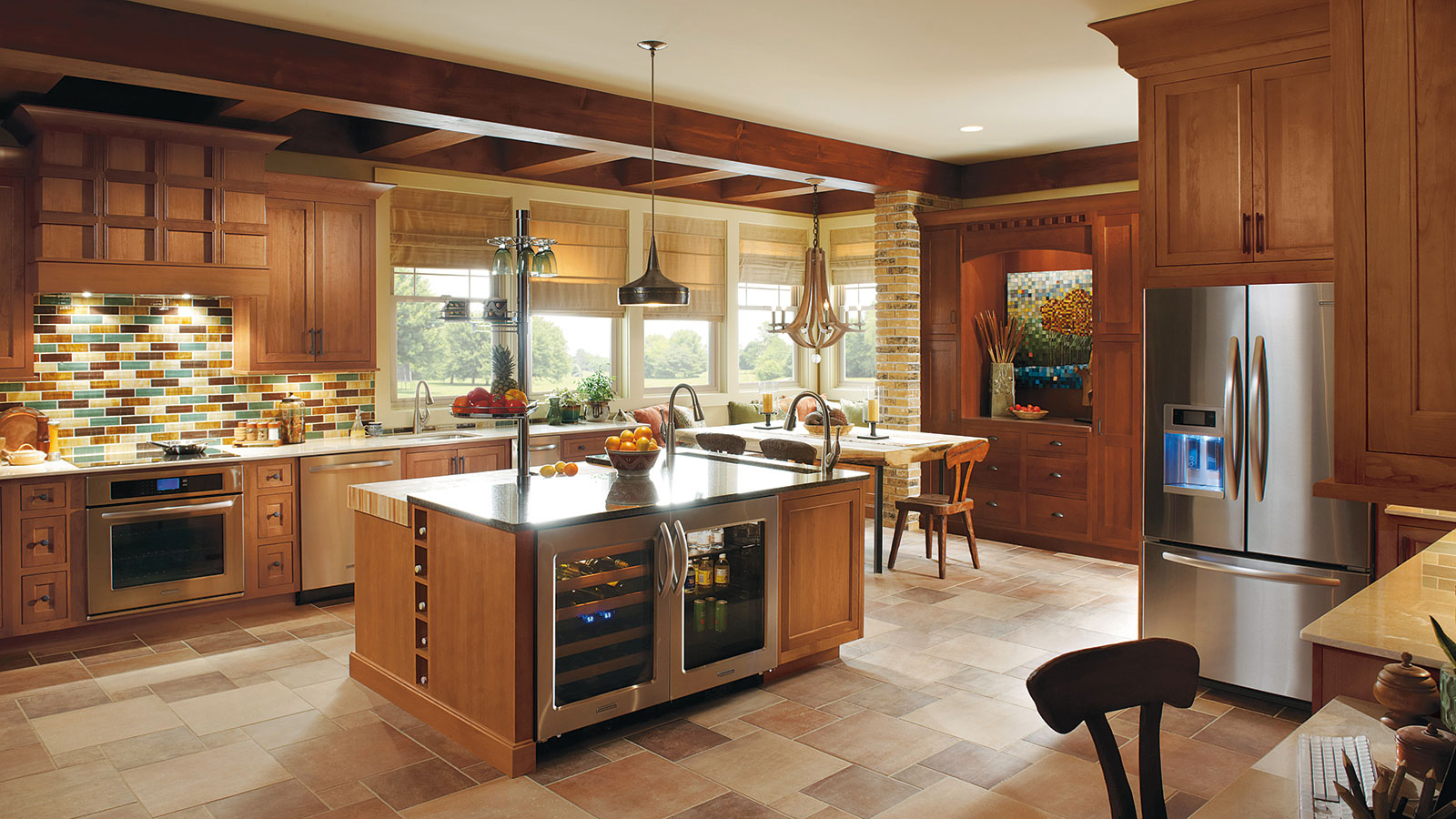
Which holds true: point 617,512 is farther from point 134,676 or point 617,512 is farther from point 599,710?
point 134,676

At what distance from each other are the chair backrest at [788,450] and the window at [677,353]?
2.21 m

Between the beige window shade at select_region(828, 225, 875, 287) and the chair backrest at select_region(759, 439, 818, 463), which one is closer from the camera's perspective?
the chair backrest at select_region(759, 439, 818, 463)

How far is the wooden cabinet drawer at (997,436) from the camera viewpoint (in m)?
7.31

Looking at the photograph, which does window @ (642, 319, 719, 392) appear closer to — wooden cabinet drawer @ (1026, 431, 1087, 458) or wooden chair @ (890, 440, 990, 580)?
wooden chair @ (890, 440, 990, 580)

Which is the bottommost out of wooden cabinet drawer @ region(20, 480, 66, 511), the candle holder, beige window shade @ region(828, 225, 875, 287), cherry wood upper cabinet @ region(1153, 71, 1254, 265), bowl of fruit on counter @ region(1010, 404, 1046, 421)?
wooden cabinet drawer @ region(20, 480, 66, 511)

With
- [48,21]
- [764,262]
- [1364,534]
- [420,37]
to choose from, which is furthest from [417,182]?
[1364,534]

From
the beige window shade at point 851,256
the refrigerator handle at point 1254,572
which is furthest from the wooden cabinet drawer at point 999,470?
the refrigerator handle at point 1254,572

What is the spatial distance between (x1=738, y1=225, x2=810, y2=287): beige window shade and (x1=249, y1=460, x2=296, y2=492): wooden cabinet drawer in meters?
4.58

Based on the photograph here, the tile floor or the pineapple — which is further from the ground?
the pineapple

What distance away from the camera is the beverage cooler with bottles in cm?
351

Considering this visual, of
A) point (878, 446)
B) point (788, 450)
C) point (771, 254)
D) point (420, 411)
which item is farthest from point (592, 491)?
point (771, 254)

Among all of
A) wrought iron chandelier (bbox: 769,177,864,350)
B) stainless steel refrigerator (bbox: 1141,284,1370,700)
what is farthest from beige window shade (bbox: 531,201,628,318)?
stainless steel refrigerator (bbox: 1141,284,1370,700)

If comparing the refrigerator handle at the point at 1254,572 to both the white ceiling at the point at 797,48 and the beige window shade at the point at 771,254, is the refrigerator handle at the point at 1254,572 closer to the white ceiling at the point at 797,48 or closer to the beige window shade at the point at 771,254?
the white ceiling at the point at 797,48

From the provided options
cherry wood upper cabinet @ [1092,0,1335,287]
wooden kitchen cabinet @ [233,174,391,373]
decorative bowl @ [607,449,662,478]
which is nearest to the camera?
cherry wood upper cabinet @ [1092,0,1335,287]
